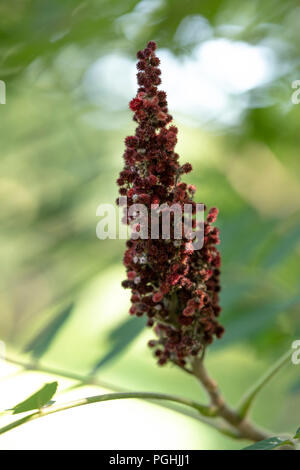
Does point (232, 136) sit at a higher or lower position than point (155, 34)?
lower

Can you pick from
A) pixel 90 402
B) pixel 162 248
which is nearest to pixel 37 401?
pixel 90 402

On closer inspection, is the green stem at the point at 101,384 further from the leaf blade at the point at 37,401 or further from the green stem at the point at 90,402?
the leaf blade at the point at 37,401

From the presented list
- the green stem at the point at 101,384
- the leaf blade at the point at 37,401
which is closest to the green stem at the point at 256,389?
the green stem at the point at 101,384

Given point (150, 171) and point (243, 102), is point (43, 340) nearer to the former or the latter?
point (150, 171)

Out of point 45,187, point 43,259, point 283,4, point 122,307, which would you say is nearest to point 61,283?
point 43,259

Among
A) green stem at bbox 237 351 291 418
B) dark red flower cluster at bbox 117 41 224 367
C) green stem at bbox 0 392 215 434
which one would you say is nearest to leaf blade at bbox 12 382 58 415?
green stem at bbox 0 392 215 434

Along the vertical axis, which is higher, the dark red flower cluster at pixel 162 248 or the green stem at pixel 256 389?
the dark red flower cluster at pixel 162 248

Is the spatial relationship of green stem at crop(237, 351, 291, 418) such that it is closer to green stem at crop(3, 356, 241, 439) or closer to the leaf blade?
green stem at crop(3, 356, 241, 439)
